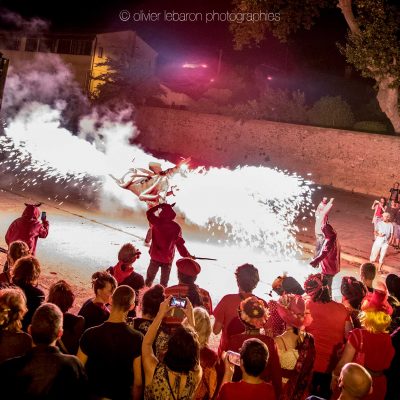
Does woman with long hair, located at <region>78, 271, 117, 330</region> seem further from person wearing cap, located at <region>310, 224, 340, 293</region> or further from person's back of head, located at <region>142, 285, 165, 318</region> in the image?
person wearing cap, located at <region>310, 224, 340, 293</region>

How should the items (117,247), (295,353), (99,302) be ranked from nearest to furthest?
(295,353) → (99,302) → (117,247)

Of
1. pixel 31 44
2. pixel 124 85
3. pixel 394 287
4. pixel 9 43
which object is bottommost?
pixel 394 287

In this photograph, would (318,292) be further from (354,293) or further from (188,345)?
(188,345)

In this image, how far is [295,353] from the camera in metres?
4.16

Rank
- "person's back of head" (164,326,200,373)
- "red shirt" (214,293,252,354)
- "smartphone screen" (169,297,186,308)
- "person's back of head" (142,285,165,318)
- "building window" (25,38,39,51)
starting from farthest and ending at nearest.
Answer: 1. "building window" (25,38,39,51)
2. "red shirt" (214,293,252,354)
3. "person's back of head" (142,285,165,318)
4. "smartphone screen" (169,297,186,308)
5. "person's back of head" (164,326,200,373)

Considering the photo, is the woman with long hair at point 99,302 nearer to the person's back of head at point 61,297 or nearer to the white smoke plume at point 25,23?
the person's back of head at point 61,297

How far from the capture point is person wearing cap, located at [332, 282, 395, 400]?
4301mm

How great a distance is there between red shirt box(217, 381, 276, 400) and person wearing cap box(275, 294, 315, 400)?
0.66m

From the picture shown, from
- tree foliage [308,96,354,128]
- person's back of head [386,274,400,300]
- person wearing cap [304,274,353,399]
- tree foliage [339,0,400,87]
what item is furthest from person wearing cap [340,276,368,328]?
tree foliage [308,96,354,128]

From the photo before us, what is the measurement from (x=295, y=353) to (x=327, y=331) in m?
0.83

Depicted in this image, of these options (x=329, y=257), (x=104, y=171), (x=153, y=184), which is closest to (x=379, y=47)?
(x=104, y=171)

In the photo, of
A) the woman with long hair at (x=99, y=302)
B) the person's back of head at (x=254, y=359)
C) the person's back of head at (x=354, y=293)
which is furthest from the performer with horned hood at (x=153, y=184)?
the person's back of head at (x=254, y=359)

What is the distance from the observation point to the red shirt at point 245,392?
333cm

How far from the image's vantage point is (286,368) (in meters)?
4.11
